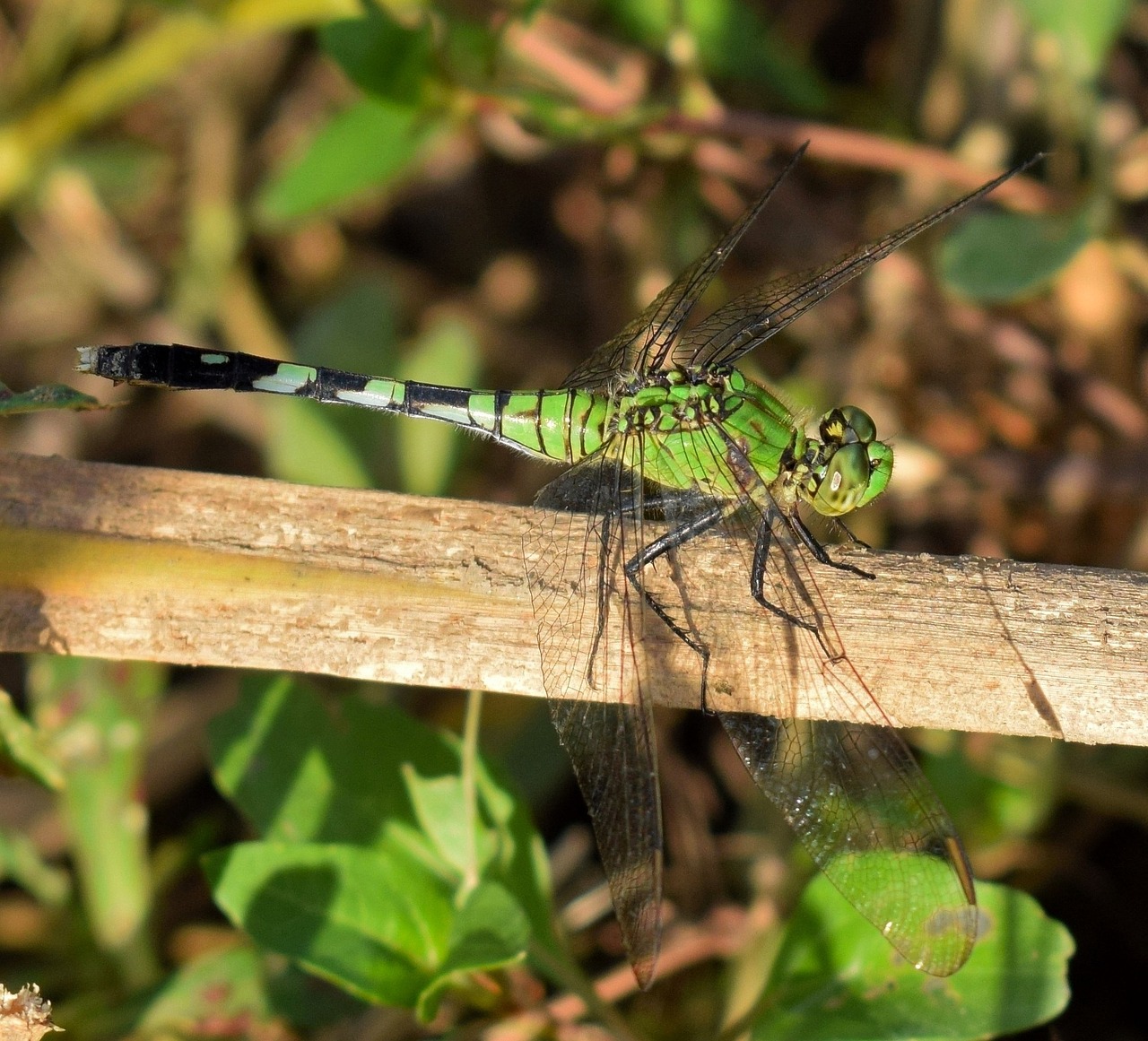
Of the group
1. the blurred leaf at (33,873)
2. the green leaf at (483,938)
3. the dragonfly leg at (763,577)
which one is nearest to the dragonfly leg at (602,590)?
the dragonfly leg at (763,577)

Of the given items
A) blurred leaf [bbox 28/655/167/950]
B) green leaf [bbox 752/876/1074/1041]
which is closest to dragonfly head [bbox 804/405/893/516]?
green leaf [bbox 752/876/1074/1041]

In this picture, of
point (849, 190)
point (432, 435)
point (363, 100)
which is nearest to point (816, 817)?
point (432, 435)

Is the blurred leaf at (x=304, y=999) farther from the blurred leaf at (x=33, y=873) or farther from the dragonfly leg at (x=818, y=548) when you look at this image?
the dragonfly leg at (x=818, y=548)

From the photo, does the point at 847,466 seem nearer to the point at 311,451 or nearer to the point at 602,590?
the point at 602,590

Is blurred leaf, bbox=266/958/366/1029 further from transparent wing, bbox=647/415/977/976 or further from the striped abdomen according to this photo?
the striped abdomen

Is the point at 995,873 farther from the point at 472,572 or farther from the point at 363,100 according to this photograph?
the point at 363,100

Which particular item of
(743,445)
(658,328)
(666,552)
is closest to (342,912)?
(666,552)

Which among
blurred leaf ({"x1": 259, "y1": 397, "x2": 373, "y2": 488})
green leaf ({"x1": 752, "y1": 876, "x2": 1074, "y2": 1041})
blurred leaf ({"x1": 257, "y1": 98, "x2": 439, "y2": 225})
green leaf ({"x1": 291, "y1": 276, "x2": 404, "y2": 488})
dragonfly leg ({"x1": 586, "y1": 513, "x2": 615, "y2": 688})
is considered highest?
blurred leaf ({"x1": 257, "y1": 98, "x2": 439, "y2": 225})

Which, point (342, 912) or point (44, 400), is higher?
point (44, 400)
